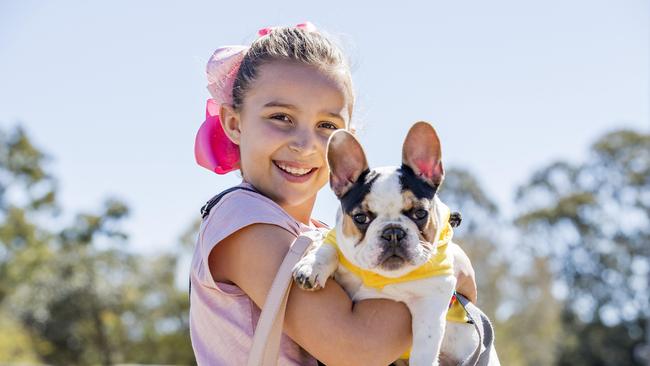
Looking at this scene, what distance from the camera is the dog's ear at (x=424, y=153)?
3.07 metres

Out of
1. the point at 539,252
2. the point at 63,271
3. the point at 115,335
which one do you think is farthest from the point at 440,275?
the point at 539,252

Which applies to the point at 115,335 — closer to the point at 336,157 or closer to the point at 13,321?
the point at 13,321

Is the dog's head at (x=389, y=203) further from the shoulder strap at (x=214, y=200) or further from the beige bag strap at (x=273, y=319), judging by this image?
the shoulder strap at (x=214, y=200)

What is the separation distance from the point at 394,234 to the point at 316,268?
0.33 metres

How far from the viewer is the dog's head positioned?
290cm

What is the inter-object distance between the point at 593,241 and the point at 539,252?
316 cm

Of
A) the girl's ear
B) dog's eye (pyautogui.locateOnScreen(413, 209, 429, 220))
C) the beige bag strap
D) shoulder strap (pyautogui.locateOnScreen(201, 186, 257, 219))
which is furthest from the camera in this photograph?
the girl's ear

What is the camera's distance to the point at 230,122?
12.5ft

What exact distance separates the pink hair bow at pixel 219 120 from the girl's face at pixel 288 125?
1.02ft

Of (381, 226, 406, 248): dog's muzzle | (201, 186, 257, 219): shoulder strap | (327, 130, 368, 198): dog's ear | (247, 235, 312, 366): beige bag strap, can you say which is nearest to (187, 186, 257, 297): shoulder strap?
(201, 186, 257, 219): shoulder strap

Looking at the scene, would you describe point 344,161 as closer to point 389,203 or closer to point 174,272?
point 389,203

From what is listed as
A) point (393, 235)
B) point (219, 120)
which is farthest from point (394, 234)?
point (219, 120)

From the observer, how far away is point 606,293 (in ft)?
126

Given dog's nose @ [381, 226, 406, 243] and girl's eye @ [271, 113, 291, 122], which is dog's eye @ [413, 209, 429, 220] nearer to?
dog's nose @ [381, 226, 406, 243]
